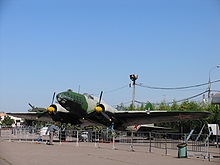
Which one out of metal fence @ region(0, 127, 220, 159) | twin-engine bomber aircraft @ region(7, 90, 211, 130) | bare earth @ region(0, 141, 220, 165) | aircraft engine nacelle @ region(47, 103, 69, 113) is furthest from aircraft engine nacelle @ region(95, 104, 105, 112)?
bare earth @ region(0, 141, 220, 165)

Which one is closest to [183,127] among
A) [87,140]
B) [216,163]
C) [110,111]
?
[110,111]

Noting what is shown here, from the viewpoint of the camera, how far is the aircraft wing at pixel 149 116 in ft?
91.0

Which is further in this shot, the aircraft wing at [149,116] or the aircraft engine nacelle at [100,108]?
the aircraft wing at [149,116]

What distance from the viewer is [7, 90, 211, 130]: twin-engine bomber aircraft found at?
1042 inches

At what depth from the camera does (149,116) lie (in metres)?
29.6

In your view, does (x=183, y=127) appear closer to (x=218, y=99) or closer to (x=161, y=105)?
(x=161, y=105)

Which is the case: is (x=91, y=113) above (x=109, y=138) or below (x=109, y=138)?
above

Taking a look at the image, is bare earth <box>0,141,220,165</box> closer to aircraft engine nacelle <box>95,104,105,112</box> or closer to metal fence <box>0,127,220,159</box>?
metal fence <box>0,127,220,159</box>

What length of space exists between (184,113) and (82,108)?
8.56 metres

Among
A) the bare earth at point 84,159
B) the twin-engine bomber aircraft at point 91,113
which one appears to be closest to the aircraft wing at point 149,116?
the twin-engine bomber aircraft at point 91,113

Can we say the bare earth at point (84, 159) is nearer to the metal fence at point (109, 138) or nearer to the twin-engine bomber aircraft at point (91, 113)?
the metal fence at point (109, 138)

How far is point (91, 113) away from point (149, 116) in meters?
5.74

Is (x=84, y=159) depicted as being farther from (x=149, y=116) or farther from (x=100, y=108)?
(x=149, y=116)

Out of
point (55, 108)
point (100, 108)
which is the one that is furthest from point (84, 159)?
point (55, 108)
